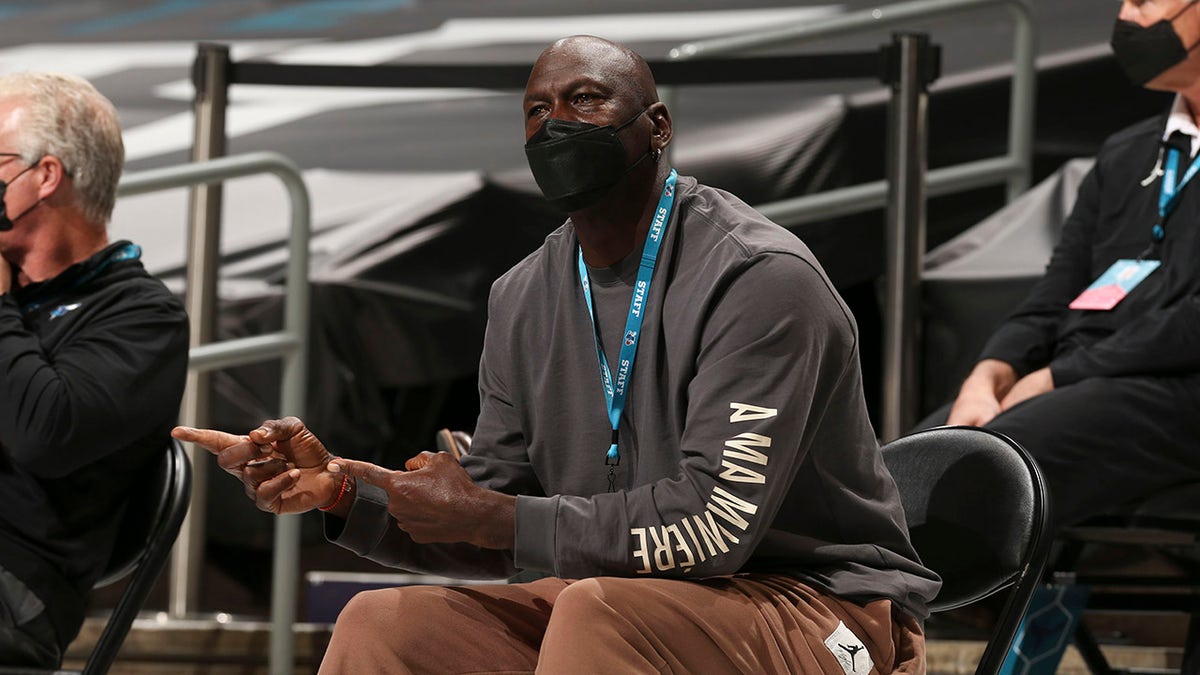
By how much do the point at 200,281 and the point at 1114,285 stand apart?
202cm

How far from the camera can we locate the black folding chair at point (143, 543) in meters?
2.32

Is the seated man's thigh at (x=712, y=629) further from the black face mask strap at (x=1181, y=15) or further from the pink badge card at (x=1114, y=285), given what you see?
the black face mask strap at (x=1181, y=15)

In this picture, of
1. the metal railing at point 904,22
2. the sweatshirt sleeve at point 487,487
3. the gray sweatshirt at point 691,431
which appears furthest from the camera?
the metal railing at point 904,22

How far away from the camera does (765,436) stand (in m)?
1.74

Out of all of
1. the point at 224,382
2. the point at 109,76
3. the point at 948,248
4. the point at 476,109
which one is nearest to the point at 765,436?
the point at 948,248

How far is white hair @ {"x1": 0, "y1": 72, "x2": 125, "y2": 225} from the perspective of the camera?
2689 millimetres

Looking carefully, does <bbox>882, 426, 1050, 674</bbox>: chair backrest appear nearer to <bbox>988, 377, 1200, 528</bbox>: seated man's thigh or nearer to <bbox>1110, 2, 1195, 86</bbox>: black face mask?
<bbox>988, 377, 1200, 528</bbox>: seated man's thigh

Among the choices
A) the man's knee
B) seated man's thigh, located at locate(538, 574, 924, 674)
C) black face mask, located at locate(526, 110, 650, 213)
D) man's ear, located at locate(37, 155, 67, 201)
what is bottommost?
the man's knee

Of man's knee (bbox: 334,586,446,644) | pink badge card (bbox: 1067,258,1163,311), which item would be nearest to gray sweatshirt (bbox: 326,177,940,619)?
man's knee (bbox: 334,586,446,644)

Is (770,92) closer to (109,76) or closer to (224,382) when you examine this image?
(224,382)

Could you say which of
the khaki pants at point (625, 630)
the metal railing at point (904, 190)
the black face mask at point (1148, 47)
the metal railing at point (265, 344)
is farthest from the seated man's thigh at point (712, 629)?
the metal railing at point (265, 344)

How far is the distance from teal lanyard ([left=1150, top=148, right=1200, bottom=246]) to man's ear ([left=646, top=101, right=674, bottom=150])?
1.28 meters

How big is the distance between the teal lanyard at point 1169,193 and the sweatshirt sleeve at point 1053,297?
0.18m

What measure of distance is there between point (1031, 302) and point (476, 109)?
→ 7.74 feet
